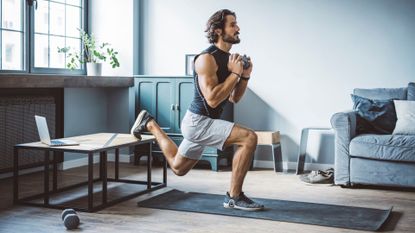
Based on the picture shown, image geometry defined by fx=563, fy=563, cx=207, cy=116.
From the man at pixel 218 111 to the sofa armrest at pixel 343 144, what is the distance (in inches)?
52.9

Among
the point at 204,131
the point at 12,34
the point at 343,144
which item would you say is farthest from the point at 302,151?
the point at 12,34

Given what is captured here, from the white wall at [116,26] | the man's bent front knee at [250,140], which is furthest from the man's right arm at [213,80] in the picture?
the white wall at [116,26]

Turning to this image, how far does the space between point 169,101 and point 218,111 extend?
231cm

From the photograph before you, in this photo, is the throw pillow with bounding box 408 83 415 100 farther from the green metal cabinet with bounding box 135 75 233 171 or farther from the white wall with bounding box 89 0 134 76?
the white wall with bounding box 89 0 134 76

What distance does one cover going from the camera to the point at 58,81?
5.36 meters

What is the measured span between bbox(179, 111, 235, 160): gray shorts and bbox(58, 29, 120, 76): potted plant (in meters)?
2.68

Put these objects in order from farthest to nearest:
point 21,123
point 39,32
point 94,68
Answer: point 94,68 → point 39,32 → point 21,123

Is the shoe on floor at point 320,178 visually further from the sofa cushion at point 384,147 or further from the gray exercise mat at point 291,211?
the gray exercise mat at point 291,211

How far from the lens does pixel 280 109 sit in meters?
6.27

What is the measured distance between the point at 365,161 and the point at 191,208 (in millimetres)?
1789

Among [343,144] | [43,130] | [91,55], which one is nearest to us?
[43,130]

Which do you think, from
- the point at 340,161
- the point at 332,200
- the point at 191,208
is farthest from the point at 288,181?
the point at 191,208

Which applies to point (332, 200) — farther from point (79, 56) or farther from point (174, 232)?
point (79, 56)

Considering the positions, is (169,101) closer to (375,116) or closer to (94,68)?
(94,68)
